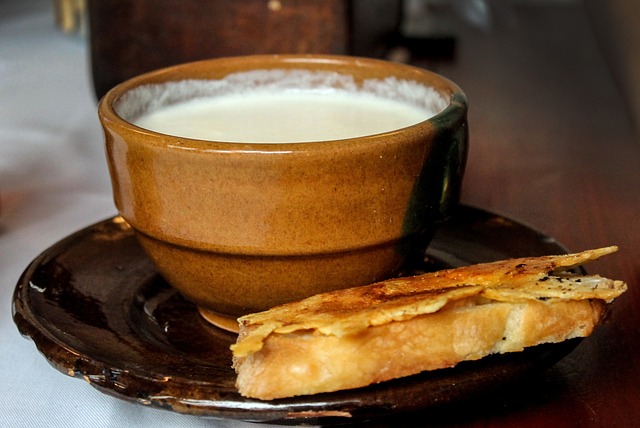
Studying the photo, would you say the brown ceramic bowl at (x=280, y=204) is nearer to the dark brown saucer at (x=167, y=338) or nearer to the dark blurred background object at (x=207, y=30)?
the dark brown saucer at (x=167, y=338)

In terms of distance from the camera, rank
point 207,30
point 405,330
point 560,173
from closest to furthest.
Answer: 1. point 405,330
2. point 560,173
3. point 207,30

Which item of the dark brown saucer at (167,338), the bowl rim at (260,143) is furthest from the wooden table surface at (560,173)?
the bowl rim at (260,143)

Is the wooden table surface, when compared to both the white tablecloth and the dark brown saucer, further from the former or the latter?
the white tablecloth

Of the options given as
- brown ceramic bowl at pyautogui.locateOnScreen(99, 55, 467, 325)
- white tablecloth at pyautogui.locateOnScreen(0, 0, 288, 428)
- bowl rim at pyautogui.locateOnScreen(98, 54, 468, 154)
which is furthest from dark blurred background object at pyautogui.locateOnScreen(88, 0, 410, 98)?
brown ceramic bowl at pyautogui.locateOnScreen(99, 55, 467, 325)

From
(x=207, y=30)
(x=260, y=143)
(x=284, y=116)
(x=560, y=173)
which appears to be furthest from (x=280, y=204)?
(x=207, y=30)

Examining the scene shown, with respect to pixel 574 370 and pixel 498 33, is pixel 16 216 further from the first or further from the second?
pixel 498 33

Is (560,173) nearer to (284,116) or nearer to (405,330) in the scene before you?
(284,116)
